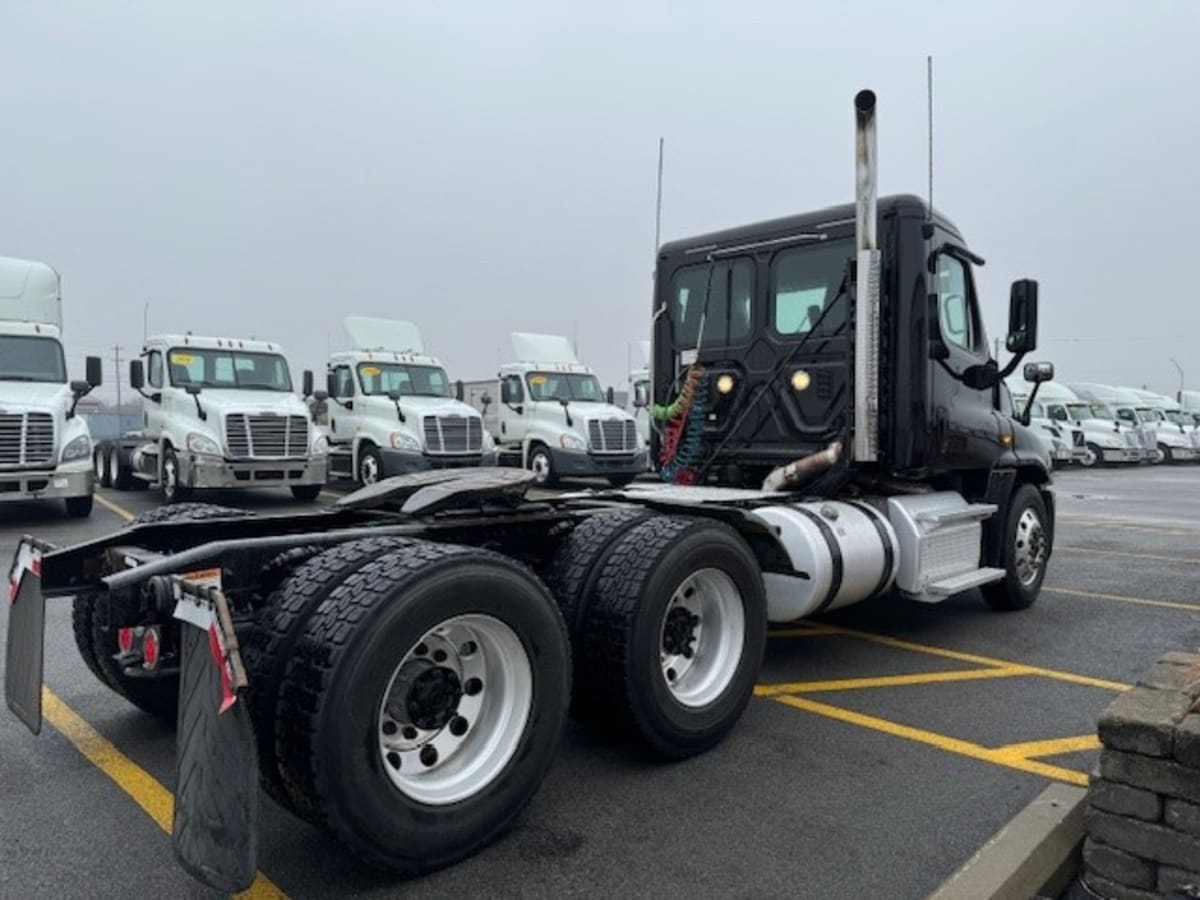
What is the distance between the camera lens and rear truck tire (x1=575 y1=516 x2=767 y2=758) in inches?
141

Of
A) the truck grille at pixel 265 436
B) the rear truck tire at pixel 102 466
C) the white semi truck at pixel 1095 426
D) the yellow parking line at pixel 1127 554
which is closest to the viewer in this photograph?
the yellow parking line at pixel 1127 554

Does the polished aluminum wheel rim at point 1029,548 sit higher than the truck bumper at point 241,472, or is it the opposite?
the truck bumper at point 241,472

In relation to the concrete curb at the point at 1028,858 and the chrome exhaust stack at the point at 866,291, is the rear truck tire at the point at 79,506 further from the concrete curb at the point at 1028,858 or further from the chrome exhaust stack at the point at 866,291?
the concrete curb at the point at 1028,858

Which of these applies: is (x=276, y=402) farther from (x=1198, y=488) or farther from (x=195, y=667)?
(x=1198, y=488)

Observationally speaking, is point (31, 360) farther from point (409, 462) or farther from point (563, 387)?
point (563, 387)

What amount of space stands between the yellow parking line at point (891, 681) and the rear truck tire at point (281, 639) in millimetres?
2659

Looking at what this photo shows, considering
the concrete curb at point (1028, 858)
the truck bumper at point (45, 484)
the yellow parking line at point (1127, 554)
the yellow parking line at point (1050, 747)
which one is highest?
the truck bumper at point (45, 484)

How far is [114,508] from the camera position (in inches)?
541

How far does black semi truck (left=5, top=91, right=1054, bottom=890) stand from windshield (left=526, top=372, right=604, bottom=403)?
1154 centimetres

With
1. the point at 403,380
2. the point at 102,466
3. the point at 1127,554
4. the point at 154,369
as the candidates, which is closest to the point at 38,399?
the point at 154,369

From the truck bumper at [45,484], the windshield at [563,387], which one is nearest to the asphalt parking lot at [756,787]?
the truck bumper at [45,484]

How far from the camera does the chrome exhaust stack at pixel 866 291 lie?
5.27m

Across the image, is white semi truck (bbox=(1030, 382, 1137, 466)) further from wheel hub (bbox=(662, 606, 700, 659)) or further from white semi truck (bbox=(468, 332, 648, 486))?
wheel hub (bbox=(662, 606, 700, 659))

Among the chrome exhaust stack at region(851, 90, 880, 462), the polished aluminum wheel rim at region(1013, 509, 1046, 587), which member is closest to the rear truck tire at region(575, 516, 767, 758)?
the chrome exhaust stack at region(851, 90, 880, 462)
